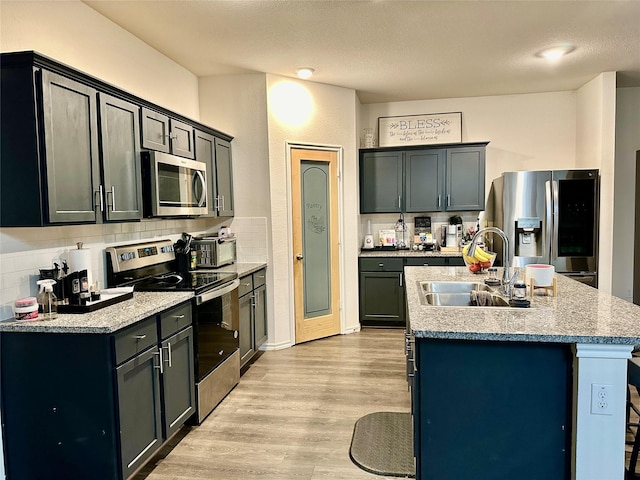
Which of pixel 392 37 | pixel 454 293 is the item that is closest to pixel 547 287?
pixel 454 293

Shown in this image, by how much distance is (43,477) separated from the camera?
2166 millimetres

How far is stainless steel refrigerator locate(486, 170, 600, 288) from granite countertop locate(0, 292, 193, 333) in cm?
374

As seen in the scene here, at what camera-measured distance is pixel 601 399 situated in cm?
174

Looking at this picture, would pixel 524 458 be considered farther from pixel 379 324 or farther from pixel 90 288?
pixel 379 324

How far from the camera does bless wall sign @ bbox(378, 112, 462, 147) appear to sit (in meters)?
5.52

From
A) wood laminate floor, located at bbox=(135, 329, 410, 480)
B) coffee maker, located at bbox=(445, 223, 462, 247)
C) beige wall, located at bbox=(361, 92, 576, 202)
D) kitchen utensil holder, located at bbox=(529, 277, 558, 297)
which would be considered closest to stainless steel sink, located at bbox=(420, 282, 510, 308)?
kitchen utensil holder, located at bbox=(529, 277, 558, 297)

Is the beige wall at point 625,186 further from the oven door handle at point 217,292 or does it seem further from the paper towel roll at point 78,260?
the paper towel roll at point 78,260

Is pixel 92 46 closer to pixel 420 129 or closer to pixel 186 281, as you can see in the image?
pixel 186 281

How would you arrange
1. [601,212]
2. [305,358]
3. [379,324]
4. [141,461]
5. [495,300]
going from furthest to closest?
[379,324] → [601,212] → [305,358] → [495,300] → [141,461]

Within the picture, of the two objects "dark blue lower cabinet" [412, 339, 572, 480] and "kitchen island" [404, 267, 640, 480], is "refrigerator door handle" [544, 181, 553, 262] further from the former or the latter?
"dark blue lower cabinet" [412, 339, 572, 480]

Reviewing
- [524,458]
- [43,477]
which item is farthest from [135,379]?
[524,458]

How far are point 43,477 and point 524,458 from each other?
228cm

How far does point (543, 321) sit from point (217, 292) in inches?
82.3

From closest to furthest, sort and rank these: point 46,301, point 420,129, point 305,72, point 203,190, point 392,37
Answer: point 46,301 → point 392,37 → point 203,190 → point 305,72 → point 420,129
